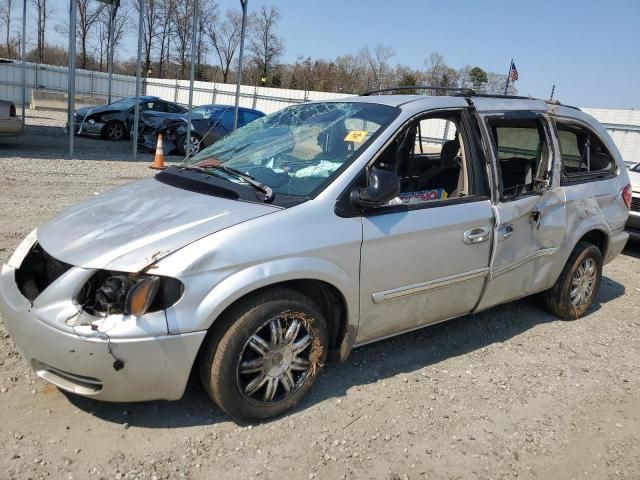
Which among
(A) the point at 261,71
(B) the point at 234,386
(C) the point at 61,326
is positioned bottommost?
(B) the point at 234,386

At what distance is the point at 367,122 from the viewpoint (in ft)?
11.5

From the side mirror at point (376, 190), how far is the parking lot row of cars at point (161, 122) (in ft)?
35.1

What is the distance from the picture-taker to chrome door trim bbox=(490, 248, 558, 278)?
392cm

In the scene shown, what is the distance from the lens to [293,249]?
2.84m

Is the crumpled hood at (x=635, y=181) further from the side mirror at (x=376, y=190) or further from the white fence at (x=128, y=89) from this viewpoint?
the white fence at (x=128, y=89)

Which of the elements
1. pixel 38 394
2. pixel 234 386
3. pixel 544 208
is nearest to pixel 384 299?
pixel 234 386

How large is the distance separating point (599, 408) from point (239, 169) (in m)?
2.78

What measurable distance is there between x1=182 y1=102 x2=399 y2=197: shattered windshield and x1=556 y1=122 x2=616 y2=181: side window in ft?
6.02

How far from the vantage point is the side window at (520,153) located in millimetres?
4008

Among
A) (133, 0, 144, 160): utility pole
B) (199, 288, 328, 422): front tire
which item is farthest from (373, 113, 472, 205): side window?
(133, 0, 144, 160): utility pole

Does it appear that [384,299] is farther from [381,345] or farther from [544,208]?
[544,208]

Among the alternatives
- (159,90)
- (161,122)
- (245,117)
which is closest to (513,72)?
(245,117)

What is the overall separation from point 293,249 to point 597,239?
11.5 feet

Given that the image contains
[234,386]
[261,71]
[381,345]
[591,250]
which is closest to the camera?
[234,386]
